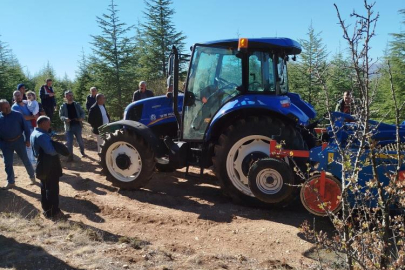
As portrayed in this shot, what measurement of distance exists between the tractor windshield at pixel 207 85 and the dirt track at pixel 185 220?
1164 mm

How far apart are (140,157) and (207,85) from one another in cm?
162

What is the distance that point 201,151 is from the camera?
5535 millimetres

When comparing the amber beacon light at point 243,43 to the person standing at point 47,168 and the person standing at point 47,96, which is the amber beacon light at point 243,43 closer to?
the person standing at point 47,168

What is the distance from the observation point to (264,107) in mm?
4828

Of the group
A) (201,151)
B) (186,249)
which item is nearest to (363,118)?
(186,249)

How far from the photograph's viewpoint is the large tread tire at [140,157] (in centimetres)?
579

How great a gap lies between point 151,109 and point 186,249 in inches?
126

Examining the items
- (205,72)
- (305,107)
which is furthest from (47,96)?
(305,107)

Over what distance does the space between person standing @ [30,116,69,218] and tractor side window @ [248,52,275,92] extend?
2.89 m

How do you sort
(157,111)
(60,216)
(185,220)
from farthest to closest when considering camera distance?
1. (157,111)
2. (60,216)
3. (185,220)

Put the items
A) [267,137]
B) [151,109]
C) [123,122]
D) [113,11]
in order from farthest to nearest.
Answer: [113,11] → [151,109] → [123,122] → [267,137]

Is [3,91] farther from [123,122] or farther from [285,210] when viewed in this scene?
[285,210]

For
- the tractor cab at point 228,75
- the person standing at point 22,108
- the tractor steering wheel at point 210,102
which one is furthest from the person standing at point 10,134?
the tractor steering wheel at point 210,102

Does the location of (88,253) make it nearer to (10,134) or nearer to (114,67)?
(10,134)
